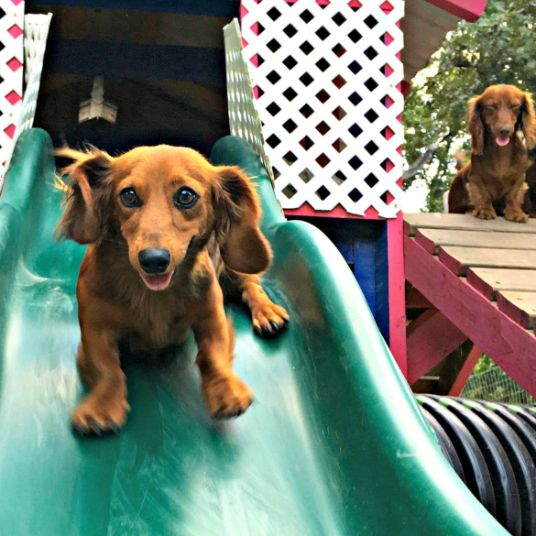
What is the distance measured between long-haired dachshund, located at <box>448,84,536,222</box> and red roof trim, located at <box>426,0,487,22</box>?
0.57m

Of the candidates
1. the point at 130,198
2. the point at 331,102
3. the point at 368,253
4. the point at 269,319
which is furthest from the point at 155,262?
the point at 331,102

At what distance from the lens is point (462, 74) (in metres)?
13.4

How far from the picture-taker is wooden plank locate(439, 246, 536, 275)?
4586 millimetres

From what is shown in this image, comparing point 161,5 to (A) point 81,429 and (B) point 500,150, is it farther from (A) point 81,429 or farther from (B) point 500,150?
(A) point 81,429

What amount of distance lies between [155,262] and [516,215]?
436 centimetres

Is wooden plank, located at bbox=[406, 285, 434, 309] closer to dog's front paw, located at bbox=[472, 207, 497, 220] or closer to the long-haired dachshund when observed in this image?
the long-haired dachshund

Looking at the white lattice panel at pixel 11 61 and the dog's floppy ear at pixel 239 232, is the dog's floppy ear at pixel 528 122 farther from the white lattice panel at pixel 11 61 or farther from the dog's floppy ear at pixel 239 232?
the dog's floppy ear at pixel 239 232

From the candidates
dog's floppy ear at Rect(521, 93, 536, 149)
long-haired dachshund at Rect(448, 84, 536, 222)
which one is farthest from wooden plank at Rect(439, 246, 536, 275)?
dog's floppy ear at Rect(521, 93, 536, 149)

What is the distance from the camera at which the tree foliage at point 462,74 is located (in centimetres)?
1195

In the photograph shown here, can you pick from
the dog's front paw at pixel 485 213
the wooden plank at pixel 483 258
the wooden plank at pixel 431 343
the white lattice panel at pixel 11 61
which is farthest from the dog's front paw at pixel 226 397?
the wooden plank at pixel 431 343

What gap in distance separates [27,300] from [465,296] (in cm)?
269

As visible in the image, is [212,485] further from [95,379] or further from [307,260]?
[307,260]

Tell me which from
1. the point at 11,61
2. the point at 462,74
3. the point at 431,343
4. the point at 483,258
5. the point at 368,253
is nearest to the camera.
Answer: the point at 483,258

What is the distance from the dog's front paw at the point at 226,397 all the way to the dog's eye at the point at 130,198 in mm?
494
